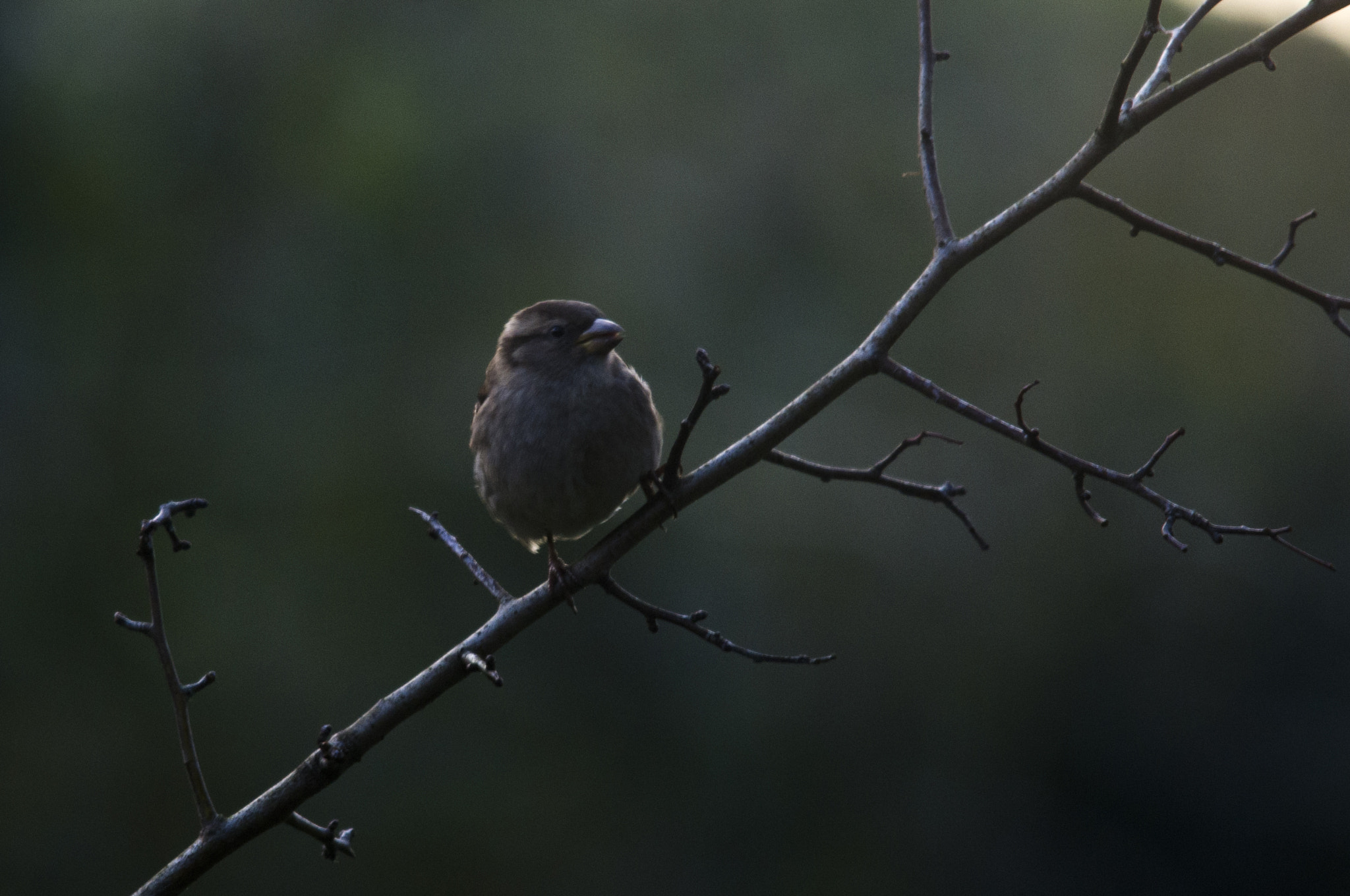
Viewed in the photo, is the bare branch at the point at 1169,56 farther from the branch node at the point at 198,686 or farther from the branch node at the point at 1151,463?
the branch node at the point at 198,686

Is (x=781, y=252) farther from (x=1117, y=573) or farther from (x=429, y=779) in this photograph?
(x=429, y=779)

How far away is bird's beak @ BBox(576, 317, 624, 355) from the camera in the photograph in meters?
4.23

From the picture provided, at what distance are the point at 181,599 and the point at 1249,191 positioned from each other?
10.1 meters

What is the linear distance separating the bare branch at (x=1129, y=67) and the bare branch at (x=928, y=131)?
1.55ft

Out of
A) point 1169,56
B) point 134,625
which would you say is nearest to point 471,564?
point 134,625

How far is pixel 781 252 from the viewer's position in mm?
10602

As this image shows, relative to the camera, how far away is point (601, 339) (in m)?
4.24

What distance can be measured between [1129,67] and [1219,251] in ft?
1.78

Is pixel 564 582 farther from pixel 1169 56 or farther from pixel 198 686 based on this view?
pixel 1169 56

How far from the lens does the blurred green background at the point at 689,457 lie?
9.40m

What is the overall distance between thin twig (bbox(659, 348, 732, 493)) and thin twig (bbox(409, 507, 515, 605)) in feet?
1.92

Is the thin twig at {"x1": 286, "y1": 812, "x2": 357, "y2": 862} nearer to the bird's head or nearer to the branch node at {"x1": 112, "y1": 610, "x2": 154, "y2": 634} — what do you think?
the branch node at {"x1": 112, "y1": 610, "x2": 154, "y2": 634}

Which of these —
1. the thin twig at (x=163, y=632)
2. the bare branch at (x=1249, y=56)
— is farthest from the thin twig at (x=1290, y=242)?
the thin twig at (x=163, y=632)

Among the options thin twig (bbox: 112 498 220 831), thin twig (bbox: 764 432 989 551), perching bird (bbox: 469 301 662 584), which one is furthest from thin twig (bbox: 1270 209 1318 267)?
thin twig (bbox: 112 498 220 831)
